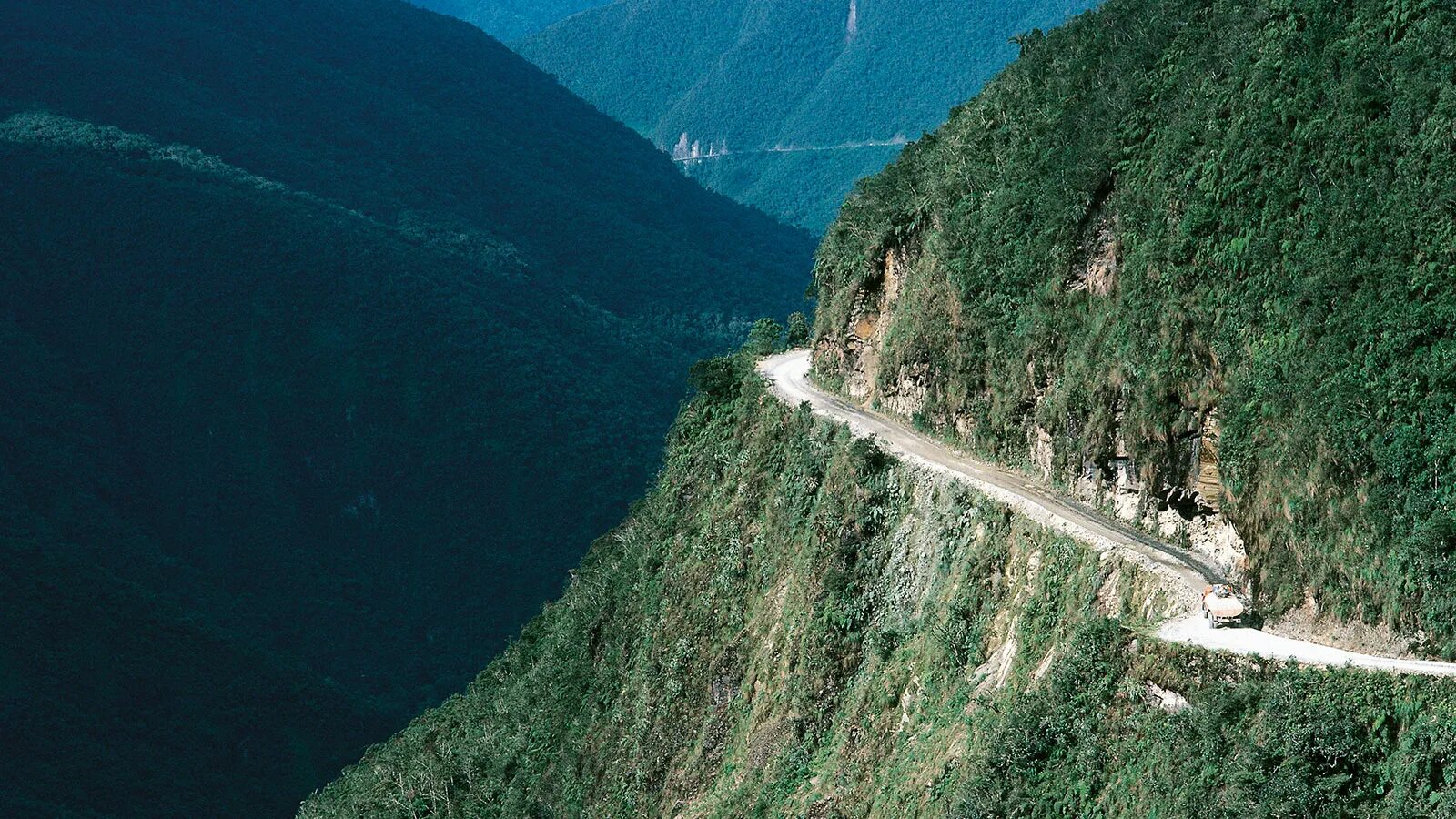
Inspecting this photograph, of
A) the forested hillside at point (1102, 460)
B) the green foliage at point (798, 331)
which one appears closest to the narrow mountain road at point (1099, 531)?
the forested hillside at point (1102, 460)

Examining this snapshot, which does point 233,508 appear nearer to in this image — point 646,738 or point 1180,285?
point 646,738

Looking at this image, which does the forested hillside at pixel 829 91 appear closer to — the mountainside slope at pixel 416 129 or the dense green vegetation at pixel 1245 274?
the mountainside slope at pixel 416 129

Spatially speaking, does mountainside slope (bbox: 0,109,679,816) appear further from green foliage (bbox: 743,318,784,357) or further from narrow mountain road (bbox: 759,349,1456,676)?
narrow mountain road (bbox: 759,349,1456,676)

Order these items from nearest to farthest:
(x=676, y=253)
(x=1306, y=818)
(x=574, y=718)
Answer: (x=1306, y=818) → (x=574, y=718) → (x=676, y=253)

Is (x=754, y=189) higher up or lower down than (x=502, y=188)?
higher up

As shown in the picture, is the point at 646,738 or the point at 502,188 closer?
the point at 646,738

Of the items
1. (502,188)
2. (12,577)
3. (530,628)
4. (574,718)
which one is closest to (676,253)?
(502,188)

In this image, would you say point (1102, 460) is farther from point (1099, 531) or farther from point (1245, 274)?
point (1245, 274)
